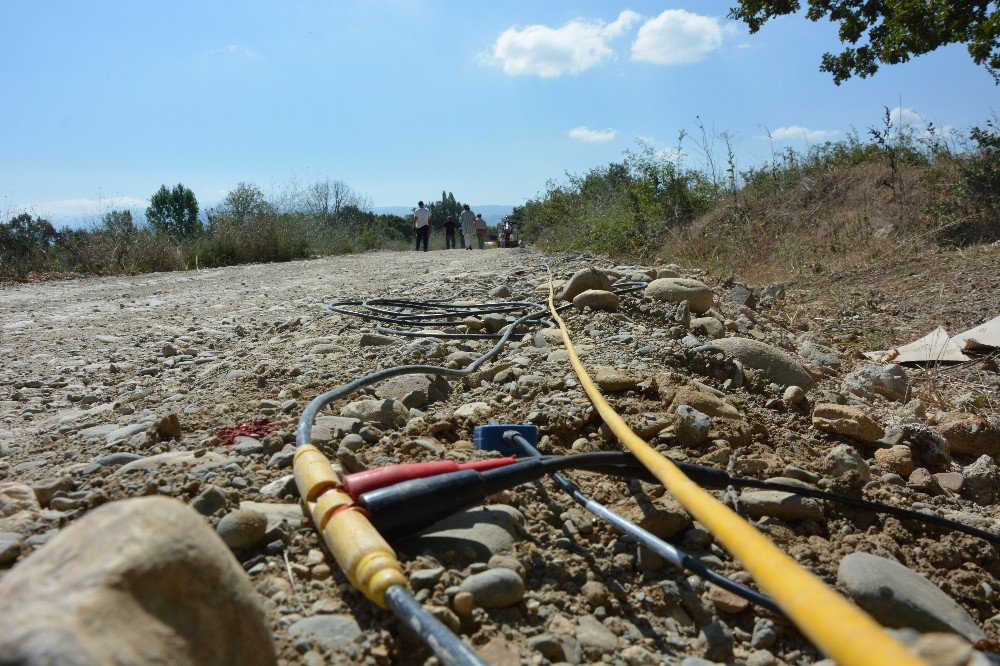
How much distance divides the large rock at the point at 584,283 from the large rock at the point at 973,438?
7.23 feet

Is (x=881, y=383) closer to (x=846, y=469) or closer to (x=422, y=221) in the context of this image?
(x=846, y=469)

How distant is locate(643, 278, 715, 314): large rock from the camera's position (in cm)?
409

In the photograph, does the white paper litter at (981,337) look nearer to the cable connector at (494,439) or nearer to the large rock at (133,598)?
the cable connector at (494,439)

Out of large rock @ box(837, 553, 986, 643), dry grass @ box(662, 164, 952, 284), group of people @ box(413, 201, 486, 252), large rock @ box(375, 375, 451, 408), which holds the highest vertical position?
group of people @ box(413, 201, 486, 252)

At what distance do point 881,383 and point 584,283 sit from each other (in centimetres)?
184

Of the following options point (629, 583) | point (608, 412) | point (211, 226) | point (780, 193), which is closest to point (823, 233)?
point (780, 193)

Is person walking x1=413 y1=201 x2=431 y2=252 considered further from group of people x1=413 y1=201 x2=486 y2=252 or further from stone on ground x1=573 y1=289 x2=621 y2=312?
stone on ground x1=573 y1=289 x2=621 y2=312

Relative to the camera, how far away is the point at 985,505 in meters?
2.25

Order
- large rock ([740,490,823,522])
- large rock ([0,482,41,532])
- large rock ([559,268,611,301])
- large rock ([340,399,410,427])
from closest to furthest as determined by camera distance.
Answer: large rock ([0,482,41,532]) < large rock ([740,490,823,522]) < large rock ([340,399,410,427]) < large rock ([559,268,611,301])

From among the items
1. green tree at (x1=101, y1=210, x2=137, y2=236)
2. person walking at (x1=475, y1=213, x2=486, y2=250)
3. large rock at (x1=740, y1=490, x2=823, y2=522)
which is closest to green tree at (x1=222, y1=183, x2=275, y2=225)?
green tree at (x1=101, y1=210, x2=137, y2=236)

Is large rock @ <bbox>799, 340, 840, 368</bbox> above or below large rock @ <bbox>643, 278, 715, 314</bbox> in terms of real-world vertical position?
below

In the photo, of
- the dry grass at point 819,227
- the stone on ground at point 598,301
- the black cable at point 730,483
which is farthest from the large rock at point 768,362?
the dry grass at point 819,227

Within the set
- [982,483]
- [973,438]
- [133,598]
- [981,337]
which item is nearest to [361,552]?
[133,598]

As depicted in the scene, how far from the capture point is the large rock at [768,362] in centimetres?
304
